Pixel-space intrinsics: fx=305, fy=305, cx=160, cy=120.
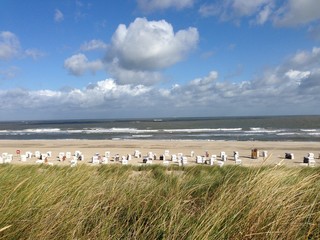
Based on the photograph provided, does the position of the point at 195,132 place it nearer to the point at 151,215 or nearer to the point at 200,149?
the point at 200,149

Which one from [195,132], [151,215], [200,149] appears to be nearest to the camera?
[151,215]

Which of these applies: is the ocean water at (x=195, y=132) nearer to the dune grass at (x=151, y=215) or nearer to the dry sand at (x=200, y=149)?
the dry sand at (x=200, y=149)

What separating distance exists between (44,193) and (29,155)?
18.3 metres

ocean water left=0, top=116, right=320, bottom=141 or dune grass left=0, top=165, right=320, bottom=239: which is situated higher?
dune grass left=0, top=165, right=320, bottom=239

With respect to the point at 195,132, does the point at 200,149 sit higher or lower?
lower

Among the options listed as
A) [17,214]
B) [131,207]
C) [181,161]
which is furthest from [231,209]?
[181,161]

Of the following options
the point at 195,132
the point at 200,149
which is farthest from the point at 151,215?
the point at 195,132

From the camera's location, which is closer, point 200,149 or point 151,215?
point 151,215

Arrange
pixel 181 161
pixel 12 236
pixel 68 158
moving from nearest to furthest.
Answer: pixel 12 236
pixel 181 161
pixel 68 158

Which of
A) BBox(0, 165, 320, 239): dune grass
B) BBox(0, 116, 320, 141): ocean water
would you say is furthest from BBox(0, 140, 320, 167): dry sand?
BBox(0, 165, 320, 239): dune grass

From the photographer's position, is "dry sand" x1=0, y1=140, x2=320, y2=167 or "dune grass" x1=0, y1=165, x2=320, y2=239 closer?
"dune grass" x1=0, y1=165, x2=320, y2=239

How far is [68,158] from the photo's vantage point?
761 inches

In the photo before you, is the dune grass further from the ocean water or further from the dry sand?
the ocean water

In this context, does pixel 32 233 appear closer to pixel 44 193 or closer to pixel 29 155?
pixel 44 193
